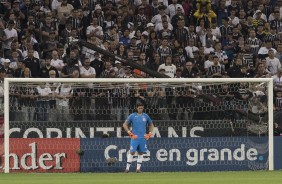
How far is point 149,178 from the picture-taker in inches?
926

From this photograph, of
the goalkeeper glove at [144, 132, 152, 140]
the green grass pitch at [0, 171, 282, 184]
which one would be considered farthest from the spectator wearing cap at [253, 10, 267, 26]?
the green grass pitch at [0, 171, 282, 184]

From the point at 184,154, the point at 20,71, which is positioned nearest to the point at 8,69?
the point at 20,71

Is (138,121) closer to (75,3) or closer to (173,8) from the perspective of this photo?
(75,3)

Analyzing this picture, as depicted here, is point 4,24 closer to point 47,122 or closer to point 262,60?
point 47,122

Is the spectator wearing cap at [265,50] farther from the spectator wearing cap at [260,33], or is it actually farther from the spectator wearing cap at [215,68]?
the spectator wearing cap at [215,68]

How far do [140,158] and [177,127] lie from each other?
65.7 inches

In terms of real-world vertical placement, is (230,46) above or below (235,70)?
above

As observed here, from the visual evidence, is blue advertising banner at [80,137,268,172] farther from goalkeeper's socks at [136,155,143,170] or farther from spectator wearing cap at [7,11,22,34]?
spectator wearing cap at [7,11,22,34]

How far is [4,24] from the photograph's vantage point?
104ft

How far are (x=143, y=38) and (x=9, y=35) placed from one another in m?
4.23

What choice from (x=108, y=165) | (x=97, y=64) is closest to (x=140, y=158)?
(x=108, y=165)

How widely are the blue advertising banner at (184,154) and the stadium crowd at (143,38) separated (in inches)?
70.6

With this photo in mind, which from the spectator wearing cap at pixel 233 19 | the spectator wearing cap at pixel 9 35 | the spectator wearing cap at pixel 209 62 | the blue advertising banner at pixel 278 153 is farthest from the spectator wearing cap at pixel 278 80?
the spectator wearing cap at pixel 9 35

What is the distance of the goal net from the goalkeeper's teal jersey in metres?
0.77
